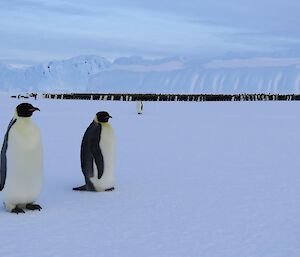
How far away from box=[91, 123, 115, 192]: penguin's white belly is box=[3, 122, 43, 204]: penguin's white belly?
114cm

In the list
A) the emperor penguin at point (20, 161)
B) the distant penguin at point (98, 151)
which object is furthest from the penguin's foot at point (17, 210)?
the distant penguin at point (98, 151)

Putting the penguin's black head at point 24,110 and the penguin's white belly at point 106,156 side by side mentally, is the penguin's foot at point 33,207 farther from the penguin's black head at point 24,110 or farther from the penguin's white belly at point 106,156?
the penguin's white belly at point 106,156

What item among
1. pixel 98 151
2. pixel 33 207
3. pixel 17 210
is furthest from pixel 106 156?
pixel 17 210

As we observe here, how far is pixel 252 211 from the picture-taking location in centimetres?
605

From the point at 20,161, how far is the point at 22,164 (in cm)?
4

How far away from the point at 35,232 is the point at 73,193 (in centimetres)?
190

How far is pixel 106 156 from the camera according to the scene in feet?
22.7

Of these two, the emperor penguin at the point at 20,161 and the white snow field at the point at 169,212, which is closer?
the white snow field at the point at 169,212

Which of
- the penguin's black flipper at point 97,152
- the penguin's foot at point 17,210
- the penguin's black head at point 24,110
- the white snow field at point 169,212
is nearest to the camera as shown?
the white snow field at point 169,212

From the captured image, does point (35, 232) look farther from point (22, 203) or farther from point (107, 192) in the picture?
point (107, 192)

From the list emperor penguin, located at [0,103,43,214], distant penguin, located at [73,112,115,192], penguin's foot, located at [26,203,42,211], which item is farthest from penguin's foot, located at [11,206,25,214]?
distant penguin, located at [73,112,115,192]

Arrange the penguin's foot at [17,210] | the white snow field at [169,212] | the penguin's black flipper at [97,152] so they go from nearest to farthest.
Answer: the white snow field at [169,212], the penguin's foot at [17,210], the penguin's black flipper at [97,152]

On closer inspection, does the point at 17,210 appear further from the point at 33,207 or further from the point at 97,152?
the point at 97,152

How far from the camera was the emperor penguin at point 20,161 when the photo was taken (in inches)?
227
